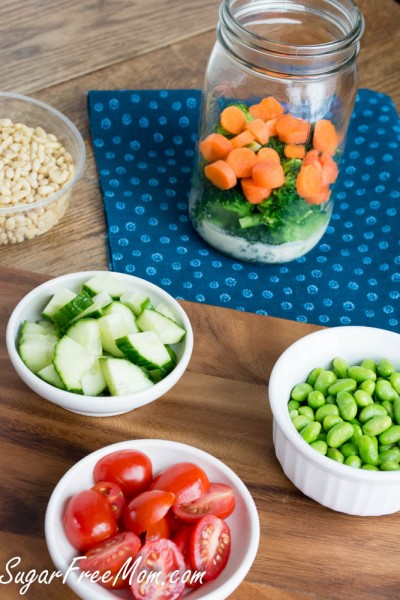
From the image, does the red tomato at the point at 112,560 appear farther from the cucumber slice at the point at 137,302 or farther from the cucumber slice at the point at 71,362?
the cucumber slice at the point at 137,302

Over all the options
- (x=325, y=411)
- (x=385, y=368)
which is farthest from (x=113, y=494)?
(x=385, y=368)

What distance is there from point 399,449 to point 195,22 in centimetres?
152

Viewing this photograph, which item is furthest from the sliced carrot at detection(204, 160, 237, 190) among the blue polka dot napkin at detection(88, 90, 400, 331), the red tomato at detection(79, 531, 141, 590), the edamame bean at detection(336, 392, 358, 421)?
the red tomato at detection(79, 531, 141, 590)

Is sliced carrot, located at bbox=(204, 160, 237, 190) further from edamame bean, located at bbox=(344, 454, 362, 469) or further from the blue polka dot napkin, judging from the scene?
edamame bean, located at bbox=(344, 454, 362, 469)

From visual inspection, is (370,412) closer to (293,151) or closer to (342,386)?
(342,386)

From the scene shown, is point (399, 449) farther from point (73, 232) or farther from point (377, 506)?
point (73, 232)

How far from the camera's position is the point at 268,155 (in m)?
1.73

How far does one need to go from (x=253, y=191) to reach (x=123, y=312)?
0.41m

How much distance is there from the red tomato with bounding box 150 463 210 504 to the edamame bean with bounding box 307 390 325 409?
225 millimetres

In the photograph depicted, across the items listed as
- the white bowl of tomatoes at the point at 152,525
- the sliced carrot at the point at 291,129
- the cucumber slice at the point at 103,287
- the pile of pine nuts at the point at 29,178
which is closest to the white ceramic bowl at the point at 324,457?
the white bowl of tomatoes at the point at 152,525

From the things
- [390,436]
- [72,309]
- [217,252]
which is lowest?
[217,252]

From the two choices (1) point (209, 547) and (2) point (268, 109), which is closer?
(1) point (209, 547)

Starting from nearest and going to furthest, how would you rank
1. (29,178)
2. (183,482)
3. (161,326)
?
(183,482) → (161,326) → (29,178)

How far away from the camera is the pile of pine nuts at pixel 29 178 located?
185 cm
